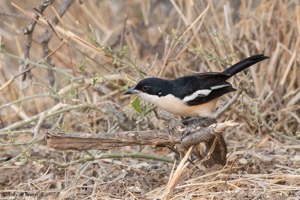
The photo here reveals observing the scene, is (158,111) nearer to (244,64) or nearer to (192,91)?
(192,91)

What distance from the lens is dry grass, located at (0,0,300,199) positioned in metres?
4.69

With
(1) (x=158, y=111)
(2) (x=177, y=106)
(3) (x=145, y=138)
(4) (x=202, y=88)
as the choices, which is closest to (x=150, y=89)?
(2) (x=177, y=106)

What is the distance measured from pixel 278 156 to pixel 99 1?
3833mm

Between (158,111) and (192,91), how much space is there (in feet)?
2.85

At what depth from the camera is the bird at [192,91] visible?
4.70m

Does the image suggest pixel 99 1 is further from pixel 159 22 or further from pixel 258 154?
pixel 258 154

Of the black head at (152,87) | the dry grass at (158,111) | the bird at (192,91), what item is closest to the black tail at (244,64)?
the bird at (192,91)

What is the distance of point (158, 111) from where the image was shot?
5555mm

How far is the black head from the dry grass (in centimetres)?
27

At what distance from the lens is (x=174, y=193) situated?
14.8 ft

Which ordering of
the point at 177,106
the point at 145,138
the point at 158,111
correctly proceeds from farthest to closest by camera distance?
the point at 158,111, the point at 177,106, the point at 145,138

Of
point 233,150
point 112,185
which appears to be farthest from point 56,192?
point 233,150

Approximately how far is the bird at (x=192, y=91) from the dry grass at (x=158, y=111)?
198mm

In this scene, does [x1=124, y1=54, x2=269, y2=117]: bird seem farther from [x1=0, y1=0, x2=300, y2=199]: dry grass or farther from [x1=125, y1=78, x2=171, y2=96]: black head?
[x1=0, y1=0, x2=300, y2=199]: dry grass
